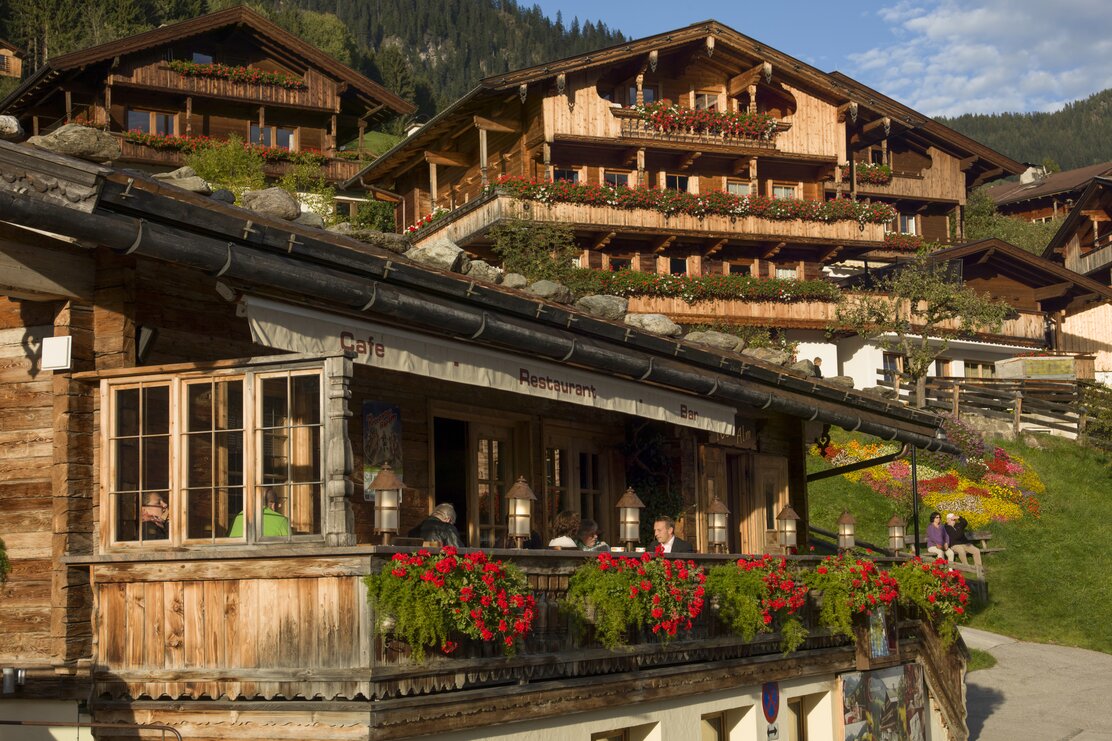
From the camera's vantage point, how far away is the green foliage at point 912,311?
42.0 meters

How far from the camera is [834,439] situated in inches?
1447

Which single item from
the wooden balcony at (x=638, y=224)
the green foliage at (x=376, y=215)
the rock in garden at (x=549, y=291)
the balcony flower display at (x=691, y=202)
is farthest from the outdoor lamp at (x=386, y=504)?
the green foliage at (x=376, y=215)

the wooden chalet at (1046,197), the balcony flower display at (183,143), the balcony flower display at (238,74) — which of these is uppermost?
the wooden chalet at (1046,197)

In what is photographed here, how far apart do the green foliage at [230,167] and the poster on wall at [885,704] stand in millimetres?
26693

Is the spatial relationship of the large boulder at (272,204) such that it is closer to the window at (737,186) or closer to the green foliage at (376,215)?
the window at (737,186)

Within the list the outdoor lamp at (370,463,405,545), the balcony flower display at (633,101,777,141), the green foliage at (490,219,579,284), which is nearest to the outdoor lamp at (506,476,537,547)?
the outdoor lamp at (370,463,405,545)

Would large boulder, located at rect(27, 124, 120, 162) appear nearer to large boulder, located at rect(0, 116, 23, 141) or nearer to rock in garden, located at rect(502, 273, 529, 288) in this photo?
large boulder, located at rect(0, 116, 23, 141)

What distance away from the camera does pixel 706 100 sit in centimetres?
4734

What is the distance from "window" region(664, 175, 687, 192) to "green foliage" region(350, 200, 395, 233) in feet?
34.8

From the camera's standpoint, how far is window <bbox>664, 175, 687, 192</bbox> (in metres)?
46.1

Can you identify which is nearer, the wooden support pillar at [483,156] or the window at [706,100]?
the wooden support pillar at [483,156]

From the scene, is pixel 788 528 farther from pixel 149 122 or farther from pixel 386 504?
pixel 149 122

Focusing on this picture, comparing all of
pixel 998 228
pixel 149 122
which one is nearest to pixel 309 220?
pixel 149 122

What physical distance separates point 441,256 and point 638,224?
3007 centimetres
